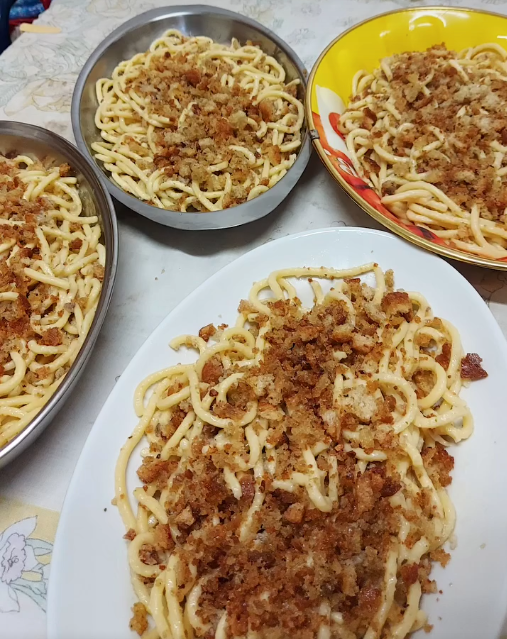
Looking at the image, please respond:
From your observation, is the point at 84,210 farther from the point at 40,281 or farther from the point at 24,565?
the point at 24,565

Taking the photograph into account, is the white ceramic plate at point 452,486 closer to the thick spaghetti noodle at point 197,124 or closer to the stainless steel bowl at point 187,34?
the stainless steel bowl at point 187,34

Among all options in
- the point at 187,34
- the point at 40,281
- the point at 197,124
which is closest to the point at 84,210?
the point at 40,281

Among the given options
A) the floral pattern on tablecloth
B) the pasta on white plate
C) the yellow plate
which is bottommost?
the floral pattern on tablecloth

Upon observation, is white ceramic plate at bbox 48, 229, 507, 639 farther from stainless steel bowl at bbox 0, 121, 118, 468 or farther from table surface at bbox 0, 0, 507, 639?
table surface at bbox 0, 0, 507, 639

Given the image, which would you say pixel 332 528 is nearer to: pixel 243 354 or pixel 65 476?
pixel 243 354

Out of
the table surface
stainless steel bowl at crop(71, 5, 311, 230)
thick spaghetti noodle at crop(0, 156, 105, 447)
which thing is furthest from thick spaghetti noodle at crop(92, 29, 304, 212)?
thick spaghetti noodle at crop(0, 156, 105, 447)

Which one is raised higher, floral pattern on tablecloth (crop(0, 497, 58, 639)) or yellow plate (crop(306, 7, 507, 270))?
yellow plate (crop(306, 7, 507, 270))
